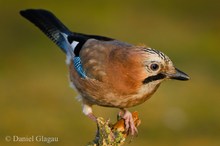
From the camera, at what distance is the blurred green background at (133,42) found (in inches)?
424

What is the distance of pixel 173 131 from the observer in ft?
36.3

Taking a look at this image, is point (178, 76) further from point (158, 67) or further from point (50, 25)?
point (50, 25)

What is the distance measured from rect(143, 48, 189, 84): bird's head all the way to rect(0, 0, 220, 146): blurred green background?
5.18ft

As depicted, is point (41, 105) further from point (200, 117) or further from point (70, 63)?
point (70, 63)

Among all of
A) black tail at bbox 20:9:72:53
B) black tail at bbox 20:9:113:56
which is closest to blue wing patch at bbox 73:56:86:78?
black tail at bbox 20:9:113:56

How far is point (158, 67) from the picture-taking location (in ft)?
20.2

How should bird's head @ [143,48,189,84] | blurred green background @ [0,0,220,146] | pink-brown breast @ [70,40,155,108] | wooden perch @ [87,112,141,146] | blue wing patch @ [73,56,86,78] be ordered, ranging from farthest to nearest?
blurred green background @ [0,0,220,146] → blue wing patch @ [73,56,86,78] → pink-brown breast @ [70,40,155,108] → bird's head @ [143,48,189,84] → wooden perch @ [87,112,141,146]

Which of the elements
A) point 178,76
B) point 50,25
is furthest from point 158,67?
point 50,25

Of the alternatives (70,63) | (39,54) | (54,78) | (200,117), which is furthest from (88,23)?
(70,63)

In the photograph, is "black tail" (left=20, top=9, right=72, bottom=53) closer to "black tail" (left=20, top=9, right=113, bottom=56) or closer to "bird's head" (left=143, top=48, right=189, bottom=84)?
"black tail" (left=20, top=9, right=113, bottom=56)

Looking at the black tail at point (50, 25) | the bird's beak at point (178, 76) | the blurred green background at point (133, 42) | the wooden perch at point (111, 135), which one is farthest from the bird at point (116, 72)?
the blurred green background at point (133, 42)

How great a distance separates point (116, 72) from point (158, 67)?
1.34 feet

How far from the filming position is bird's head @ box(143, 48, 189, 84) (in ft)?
20.1

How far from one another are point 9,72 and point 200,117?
2694 millimetres
